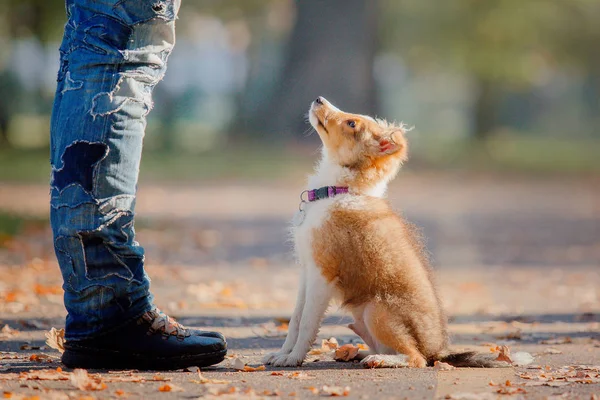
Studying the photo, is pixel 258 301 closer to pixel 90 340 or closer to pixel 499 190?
pixel 90 340

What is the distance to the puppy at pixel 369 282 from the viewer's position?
17.6 ft

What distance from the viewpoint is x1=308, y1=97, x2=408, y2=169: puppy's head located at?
233 inches

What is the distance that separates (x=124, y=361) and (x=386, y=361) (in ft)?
4.57

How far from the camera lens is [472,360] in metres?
5.38

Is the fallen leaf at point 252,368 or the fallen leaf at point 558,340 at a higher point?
the fallen leaf at point 558,340

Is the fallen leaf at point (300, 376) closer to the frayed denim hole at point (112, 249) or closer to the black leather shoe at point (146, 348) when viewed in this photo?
the black leather shoe at point (146, 348)

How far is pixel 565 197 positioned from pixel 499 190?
1.73 meters

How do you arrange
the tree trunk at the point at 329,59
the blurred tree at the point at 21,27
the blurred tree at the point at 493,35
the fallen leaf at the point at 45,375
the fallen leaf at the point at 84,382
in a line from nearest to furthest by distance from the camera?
the fallen leaf at the point at 84,382, the fallen leaf at the point at 45,375, the tree trunk at the point at 329,59, the blurred tree at the point at 21,27, the blurred tree at the point at 493,35

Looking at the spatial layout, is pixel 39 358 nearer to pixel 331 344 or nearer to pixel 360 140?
pixel 331 344

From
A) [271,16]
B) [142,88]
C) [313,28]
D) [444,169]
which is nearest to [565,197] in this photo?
[444,169]

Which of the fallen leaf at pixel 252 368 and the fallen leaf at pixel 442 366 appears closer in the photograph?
the fallen leaf at pixel 252 368

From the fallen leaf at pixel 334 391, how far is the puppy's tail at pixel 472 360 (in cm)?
97

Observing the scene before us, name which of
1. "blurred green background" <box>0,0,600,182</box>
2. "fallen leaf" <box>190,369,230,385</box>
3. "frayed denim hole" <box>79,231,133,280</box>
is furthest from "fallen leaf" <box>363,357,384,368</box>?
"blurred green background" <box>0,0,600,182</box>

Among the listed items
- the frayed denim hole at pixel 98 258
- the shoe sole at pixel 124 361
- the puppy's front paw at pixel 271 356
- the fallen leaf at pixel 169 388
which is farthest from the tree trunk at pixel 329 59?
the fallen leaf at pixel 169 388
